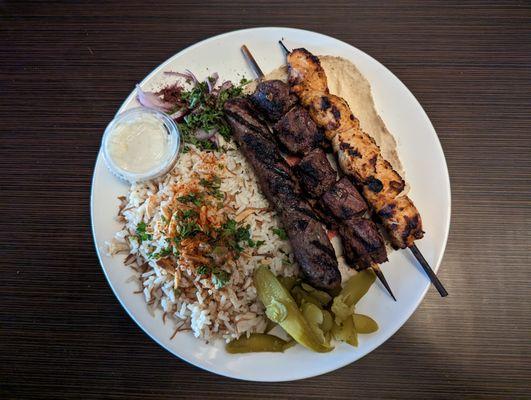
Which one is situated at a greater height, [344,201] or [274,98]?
[274,98]

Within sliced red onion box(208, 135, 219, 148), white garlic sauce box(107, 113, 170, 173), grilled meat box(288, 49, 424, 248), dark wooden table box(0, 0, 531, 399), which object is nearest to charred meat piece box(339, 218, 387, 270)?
grilled meat box(288, 49, 424, 248)

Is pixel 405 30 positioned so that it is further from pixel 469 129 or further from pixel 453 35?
pixel 469 129

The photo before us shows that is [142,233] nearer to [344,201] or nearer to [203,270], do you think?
[203,270]

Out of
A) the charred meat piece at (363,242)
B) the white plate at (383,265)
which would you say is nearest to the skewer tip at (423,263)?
the white plate at (383,265)

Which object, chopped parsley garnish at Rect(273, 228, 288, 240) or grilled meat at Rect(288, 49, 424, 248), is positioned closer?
grilled meat at Rect(288, 49, 424, 248)

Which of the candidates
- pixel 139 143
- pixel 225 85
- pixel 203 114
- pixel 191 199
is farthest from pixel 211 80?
pixel 191 199

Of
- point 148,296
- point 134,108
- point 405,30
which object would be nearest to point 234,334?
point 148,296

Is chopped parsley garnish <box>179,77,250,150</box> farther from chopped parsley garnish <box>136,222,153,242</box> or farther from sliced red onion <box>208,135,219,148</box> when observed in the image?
chopped parsley garnish <box>136,222,153,242</box>
